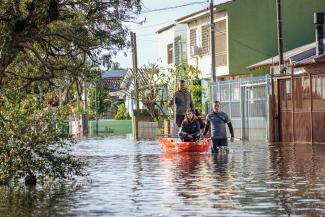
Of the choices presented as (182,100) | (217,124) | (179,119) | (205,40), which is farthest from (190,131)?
(205,40)

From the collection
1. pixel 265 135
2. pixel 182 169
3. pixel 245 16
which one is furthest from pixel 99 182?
pixel 245 16

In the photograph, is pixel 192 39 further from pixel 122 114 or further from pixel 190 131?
pixel 190 131

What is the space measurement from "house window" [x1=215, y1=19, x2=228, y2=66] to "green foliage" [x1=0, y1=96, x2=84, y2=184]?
3745 cm

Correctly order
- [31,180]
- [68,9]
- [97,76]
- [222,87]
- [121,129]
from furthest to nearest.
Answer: [121,129] → [222,87] → [97,76] → [68,9] → [31,180]

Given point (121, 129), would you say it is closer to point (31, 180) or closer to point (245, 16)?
point (245, 16)

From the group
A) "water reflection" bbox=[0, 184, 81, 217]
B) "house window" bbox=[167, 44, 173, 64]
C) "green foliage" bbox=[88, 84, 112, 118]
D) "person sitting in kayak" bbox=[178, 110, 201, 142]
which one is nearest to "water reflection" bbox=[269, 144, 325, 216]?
"person sitting in kayak" bbox=[178, 110, 201, 142]

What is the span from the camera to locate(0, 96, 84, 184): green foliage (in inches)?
746

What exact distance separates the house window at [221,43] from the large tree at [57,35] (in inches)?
1112

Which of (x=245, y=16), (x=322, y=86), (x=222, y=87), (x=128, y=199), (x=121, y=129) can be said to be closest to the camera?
(x=128, y=199)

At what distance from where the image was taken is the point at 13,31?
2280cm

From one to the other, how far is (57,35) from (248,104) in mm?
20254

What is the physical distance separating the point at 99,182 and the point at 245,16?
36.6 meters

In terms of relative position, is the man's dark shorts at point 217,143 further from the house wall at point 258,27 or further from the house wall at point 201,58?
the house wall at point 201,58

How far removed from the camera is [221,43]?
5778 cm
